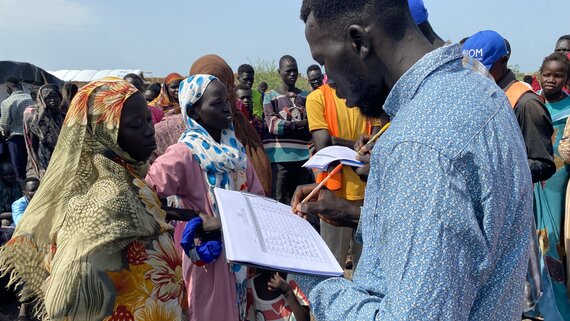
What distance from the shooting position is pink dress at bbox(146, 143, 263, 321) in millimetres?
3023

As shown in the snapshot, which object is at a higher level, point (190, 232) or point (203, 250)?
point (190, 232)

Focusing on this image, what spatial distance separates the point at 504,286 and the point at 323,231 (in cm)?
389

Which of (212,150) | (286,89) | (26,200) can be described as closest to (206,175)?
(212,150)

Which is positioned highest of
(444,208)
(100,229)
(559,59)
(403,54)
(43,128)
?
(403,54)

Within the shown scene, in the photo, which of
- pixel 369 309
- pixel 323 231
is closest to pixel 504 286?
pixel 369 309

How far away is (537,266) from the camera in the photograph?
364 cm

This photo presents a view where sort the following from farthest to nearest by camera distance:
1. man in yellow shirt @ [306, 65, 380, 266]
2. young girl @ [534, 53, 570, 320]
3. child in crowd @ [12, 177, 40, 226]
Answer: child in crowd @ [12, 177, 40, 226], man in yellow shirt @ [306, 65, 380, 266], young girl @ [534, 53, 570, 320]

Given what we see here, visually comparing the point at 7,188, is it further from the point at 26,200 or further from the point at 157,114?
the point at 157,114

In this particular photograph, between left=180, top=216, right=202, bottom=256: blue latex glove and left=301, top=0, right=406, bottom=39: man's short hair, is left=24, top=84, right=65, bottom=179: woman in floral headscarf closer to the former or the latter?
left=180, top=216, right=202, bottom=256: blue latex glove

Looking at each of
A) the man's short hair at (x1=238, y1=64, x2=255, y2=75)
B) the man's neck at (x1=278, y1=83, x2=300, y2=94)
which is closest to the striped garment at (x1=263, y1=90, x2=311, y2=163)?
the man's neck at (x1=278, y1=83, x2=300, y2=94)

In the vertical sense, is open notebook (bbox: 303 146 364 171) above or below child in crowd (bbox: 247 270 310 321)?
above

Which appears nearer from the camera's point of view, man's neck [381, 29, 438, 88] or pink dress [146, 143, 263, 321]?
man's neck [381, 29, 438, 88]

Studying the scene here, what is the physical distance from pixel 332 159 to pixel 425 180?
3.59 ft

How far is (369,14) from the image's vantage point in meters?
1.15
